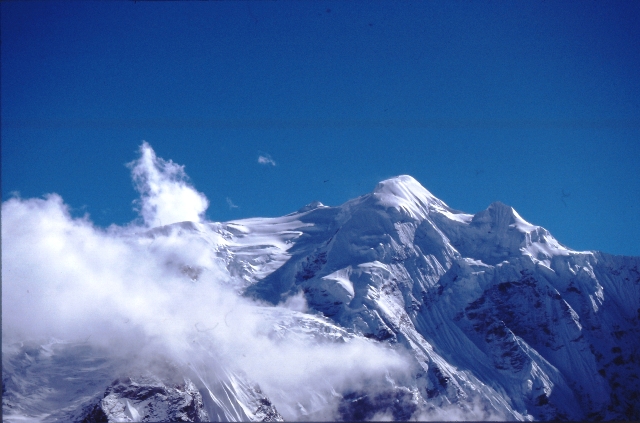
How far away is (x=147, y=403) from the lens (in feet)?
595

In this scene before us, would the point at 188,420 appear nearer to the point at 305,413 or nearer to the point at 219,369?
the point at 219,369

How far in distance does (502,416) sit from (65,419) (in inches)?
4624

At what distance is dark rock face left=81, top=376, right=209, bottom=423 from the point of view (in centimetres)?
17575

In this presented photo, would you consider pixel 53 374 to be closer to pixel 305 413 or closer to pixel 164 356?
pixel 164 356

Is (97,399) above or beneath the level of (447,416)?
above

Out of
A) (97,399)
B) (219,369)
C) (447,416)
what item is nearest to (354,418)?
(447,416)

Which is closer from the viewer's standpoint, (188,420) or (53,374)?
(188,420)

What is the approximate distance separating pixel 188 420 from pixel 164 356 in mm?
25581

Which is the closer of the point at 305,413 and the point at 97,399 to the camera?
the point at 97,399

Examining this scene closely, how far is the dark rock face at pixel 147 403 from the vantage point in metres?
176

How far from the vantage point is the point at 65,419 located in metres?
179

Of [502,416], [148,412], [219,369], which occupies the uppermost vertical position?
[219,369]

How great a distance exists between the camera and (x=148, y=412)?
179625 millimetres

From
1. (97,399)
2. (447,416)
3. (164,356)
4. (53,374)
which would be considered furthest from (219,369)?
(447,416)
